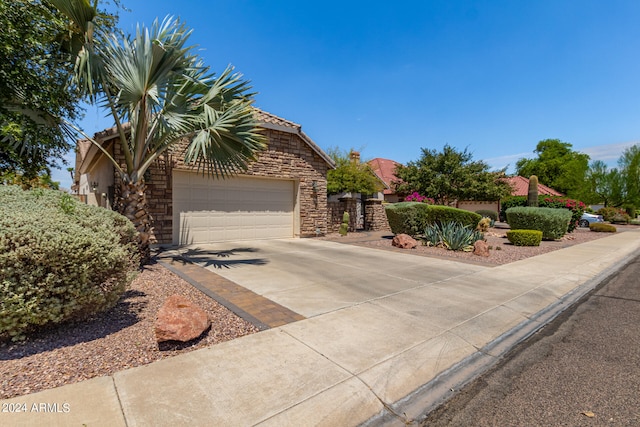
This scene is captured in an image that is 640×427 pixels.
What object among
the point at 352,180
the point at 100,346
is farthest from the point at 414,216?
Result: the point at 100,346

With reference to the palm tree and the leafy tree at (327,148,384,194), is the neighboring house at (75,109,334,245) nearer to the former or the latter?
the palm tree

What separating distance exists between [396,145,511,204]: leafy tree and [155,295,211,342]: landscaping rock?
693 inches

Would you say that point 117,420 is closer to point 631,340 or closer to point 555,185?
point 631,340

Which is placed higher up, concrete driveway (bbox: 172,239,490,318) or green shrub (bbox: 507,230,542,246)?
green shrub (bbox: 507,230,542,246)

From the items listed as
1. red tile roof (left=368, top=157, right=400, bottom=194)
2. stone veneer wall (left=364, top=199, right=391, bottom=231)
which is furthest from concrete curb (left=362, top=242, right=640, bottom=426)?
red tile roof (left=368, top=157, right=400, bottom=194)

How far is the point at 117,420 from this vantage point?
7.19 feet

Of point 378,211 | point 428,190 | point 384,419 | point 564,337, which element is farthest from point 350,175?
point 384,419

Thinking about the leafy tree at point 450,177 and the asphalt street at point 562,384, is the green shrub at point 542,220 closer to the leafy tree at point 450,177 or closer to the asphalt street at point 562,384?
the leafy tree at point 450,177

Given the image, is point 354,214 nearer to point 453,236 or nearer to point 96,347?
point 453,236

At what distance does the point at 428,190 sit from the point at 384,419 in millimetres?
18018

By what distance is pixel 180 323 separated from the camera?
3.38 metres

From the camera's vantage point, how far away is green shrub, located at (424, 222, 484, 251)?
1030cm

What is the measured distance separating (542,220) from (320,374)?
14670 millimetres

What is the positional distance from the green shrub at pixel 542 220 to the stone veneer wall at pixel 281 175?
880 centimetres
